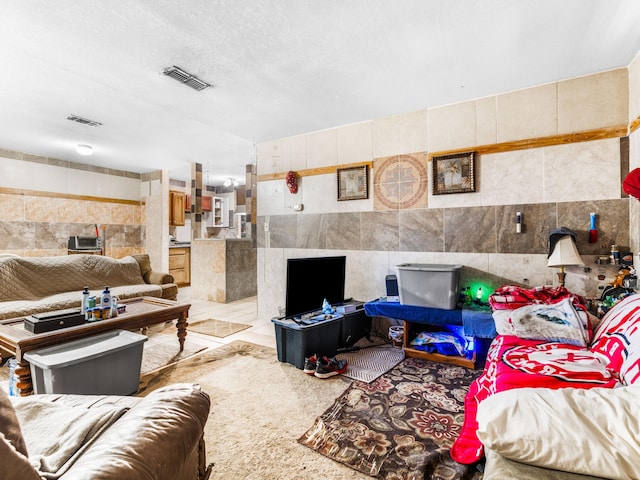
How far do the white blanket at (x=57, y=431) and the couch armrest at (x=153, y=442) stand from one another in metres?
0.09

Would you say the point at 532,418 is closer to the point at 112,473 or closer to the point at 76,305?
the point at 112,473

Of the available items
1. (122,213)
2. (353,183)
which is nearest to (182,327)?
(353,183)

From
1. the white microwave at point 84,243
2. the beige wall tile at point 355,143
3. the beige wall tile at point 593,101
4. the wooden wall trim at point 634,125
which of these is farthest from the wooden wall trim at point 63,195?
the wooden wall trim at point 634,125

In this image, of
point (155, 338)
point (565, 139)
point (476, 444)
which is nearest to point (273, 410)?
point (476, 444)

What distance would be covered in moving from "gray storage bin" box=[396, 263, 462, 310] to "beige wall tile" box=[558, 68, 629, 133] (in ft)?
5.33

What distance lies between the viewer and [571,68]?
274cm

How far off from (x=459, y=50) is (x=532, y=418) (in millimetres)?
2522

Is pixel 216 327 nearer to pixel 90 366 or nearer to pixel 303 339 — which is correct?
pixel 303 339

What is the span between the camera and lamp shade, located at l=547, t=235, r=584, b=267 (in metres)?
2.61

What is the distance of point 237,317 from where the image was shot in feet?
15.6

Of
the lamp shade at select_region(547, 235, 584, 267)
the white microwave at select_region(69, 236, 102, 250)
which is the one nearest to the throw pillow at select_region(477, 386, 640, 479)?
the lamp shade at select_region(547, 235, 584, 267)

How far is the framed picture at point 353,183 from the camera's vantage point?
391 centimetres

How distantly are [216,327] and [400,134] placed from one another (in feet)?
10.8

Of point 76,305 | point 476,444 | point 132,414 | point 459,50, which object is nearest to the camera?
point 132,414
